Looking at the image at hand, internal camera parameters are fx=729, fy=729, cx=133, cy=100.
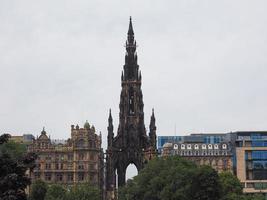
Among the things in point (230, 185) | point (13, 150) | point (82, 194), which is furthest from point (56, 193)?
point (230, 185)

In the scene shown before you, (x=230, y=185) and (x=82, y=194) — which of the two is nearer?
(x=230, y=185)

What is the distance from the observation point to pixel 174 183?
141m

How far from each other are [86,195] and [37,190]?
123 ft

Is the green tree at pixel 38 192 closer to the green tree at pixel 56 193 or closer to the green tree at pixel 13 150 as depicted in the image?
the green tree at pixel 13 150

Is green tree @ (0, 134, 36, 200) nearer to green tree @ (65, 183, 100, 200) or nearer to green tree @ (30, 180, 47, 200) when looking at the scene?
green tree @ (30, 180, 47, 200)

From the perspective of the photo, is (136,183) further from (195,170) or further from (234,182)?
(195,170)

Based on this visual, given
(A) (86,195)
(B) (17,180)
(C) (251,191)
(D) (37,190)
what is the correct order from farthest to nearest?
(C) (251,191) → (A) (86,195) → (D) (37,190) → (B) (17,180)

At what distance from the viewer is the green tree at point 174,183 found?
131 m

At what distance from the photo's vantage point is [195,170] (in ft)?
445

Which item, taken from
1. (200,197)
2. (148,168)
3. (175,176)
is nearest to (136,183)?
(148,168)

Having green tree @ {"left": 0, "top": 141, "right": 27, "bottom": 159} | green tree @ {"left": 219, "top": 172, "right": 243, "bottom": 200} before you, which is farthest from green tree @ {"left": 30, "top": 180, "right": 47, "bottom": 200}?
green tree @ {"left": 219, "top": 172, "right": 243, "bottom": 200}

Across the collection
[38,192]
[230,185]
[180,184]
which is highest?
[230,185]

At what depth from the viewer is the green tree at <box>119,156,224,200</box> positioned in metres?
131

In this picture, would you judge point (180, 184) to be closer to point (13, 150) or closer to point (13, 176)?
point (13, 150)
